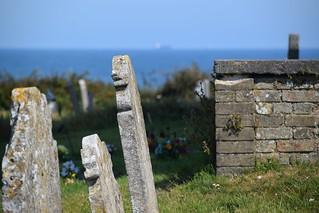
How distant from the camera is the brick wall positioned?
5824 millimetres

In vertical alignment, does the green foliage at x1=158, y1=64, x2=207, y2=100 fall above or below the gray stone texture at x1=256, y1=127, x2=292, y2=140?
below

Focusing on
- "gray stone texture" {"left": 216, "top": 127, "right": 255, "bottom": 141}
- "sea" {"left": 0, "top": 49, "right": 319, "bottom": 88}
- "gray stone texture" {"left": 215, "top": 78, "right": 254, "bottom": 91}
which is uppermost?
"gray stone texture" {"left": 215, "top": 78, "right": 254, "bottom": 91}

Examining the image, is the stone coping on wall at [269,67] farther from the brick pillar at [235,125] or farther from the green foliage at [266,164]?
the green foliage at [266,164]

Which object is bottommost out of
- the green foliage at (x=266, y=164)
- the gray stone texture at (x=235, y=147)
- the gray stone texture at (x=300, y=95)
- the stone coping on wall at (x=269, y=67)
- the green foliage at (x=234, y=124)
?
the green foliage at (x=266, y=164)

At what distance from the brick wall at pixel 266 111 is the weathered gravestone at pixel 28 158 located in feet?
9.89

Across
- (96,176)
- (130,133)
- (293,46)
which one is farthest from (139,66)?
(96,176)

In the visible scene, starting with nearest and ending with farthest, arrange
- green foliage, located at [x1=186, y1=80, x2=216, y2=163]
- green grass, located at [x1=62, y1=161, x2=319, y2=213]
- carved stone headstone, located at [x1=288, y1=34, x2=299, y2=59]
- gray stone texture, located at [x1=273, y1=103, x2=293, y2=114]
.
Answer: green grass, located at [x1=62, y1=161, x2=319, y2=213] → gray stone texture, located at [x1=273, y1=103, x2=293, y2=114] → green foliage, located at [x1=186, y1=80, x2=216, y2=163] → carved stone headstone, located at [x1=288, y1=34, x2=299, y2=59]

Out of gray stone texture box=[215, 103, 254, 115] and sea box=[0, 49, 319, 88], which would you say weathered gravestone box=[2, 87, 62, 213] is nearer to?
sea box=[0, 49, 319, 88]

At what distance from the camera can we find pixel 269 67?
227 inches

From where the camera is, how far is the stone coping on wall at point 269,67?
18.9 feet

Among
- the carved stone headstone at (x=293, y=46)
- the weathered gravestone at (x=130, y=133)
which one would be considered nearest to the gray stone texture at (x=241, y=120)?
the weathered gravestone at (x=130, y=133)

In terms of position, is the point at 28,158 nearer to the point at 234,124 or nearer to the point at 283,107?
the point at 234,124

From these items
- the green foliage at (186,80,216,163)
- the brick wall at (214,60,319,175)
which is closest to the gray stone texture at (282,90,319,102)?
the brick wall at (214,60,319,175)

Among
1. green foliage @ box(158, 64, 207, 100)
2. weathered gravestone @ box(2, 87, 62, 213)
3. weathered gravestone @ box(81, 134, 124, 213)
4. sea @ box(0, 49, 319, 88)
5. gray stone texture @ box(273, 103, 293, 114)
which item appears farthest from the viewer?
sea @ box(0, 49, 319, 88)
